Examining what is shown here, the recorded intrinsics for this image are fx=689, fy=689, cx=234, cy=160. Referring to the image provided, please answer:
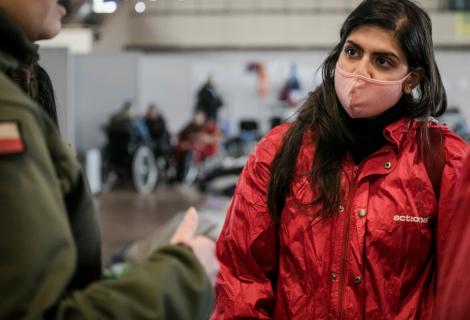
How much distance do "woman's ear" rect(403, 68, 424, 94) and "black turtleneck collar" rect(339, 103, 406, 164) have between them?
0.18 ft

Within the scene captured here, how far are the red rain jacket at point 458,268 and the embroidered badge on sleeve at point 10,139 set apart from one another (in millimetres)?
795

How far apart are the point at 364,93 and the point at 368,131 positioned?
115 millimetres

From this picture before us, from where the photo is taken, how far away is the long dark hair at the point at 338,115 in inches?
78.7

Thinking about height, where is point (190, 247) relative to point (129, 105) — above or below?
above

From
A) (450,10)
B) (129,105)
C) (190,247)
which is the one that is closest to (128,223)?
(129,105)

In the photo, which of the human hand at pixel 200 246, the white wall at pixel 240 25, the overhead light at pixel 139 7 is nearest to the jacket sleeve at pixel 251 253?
the human hand at pixel 200 246

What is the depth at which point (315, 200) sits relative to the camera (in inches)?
78.1

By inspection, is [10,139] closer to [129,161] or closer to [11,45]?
[11,45]

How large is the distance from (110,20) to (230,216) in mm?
18962

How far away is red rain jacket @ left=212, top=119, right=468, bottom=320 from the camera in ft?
6.27

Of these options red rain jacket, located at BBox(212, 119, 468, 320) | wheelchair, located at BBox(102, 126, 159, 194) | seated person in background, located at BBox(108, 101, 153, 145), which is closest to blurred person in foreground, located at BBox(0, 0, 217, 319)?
red rain jacket, located at BBox(212, 119, 468, 320)

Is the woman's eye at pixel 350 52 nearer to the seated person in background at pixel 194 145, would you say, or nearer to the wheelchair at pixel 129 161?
the wheelchair at pixel 129 161

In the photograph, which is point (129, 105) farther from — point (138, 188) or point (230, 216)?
point (230, 216)

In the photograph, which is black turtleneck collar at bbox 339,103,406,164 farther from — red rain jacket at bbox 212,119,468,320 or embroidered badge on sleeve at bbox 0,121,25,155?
embroidered badge on sleeve at bbox 0,121,25,155
